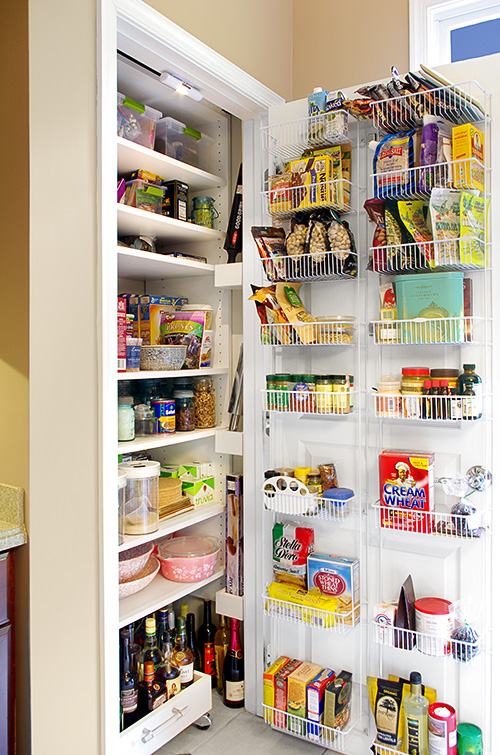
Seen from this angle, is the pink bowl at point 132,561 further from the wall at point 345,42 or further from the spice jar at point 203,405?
the wall at point 345,42

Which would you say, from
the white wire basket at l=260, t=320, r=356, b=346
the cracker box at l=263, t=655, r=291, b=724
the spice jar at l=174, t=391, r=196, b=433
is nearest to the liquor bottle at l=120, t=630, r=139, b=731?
the cracker box at l=263, t=655, r=291, b=724

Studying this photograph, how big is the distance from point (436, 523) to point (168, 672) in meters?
1.03

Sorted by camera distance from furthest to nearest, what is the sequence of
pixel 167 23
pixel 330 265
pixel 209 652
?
1. pixel 209 652
2. pixel 330 265
3. pixel 167 23

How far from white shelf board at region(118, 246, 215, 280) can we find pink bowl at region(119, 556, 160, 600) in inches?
42.8

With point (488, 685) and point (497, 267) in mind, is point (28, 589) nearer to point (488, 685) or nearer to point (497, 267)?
point (488, 685)

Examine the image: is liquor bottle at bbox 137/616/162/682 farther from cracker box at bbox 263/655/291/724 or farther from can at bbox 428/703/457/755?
can at bbox 428/703/457/755

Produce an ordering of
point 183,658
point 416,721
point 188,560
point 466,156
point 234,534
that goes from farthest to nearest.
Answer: point 234,534 → point 188,560 → point 183,658 → point 416,721 → point 466,156

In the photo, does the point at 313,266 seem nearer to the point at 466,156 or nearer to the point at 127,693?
the point at 466,156

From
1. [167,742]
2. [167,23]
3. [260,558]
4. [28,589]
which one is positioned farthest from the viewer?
[260,558]

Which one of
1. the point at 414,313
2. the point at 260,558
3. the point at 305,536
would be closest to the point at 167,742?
the point at 260,558

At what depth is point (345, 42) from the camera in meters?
2.22

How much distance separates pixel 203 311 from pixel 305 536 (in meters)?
0.94

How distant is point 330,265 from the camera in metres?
1.83

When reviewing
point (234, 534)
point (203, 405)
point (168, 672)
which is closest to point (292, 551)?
point (234, 534)
